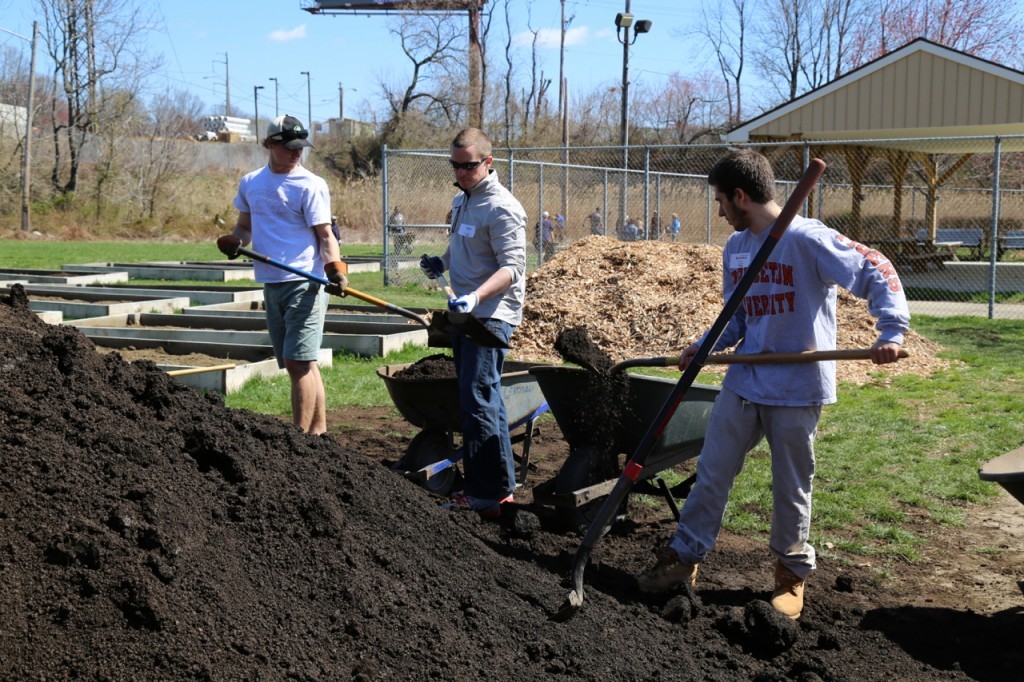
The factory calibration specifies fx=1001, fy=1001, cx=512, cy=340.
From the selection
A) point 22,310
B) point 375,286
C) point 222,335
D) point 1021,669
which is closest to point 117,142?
point 375,286

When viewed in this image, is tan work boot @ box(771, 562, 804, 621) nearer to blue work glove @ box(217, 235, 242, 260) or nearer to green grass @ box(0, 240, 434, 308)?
blue work glove @ box(217, 235, 242, 260)

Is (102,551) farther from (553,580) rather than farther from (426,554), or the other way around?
(553,580)

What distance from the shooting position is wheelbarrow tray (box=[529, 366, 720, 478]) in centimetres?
460

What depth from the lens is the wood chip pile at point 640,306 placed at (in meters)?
10.1

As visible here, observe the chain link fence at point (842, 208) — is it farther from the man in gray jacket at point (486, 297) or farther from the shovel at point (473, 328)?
the shovel at point (473, 328)

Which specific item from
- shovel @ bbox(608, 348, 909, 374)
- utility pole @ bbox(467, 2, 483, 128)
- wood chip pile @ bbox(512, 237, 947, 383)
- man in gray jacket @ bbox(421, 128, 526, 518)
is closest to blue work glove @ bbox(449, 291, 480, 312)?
man in gray jacket @ bbox(421, 128, 526, 518)

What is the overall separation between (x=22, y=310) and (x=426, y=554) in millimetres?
1971

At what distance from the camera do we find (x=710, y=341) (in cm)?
370

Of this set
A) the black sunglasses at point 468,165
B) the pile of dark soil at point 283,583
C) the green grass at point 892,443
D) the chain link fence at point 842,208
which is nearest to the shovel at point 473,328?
the black sunglasses at point 468,165

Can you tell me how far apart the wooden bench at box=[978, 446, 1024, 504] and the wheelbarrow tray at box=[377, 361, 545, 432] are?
223 cm

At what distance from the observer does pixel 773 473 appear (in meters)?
3.86

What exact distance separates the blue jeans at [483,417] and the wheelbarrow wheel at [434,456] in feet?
1.68

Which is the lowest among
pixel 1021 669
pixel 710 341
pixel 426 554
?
pixel 1021 669

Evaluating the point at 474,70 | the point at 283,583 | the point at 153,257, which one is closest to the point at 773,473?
the point at 283,583
